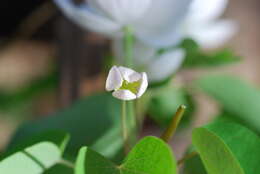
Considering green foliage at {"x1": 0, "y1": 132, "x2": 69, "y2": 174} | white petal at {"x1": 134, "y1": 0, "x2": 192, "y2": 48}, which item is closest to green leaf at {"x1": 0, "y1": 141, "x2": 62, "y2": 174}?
green foliage at {"x1": 0, "y1": 132, "x2": 69, "y2": 174}

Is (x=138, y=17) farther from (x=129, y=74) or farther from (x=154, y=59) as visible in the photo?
(x=129, y=74)

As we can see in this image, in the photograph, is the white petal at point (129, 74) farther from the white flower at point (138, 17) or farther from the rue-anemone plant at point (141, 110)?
the white flower at point (138, 17)

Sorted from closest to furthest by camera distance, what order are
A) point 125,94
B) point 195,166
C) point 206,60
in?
point 125,94 < point 195,166 < point 206,60

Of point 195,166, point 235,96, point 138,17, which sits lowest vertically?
point 235,96

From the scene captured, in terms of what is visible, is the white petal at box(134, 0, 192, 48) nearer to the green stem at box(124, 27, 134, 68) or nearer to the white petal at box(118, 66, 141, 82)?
the green stem at box(124, 27, 134, 68)

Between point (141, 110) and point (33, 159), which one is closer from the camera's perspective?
point (33, 159)

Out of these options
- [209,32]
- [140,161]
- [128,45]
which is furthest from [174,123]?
[209,32]

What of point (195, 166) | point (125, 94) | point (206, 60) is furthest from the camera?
point (206, 60)
